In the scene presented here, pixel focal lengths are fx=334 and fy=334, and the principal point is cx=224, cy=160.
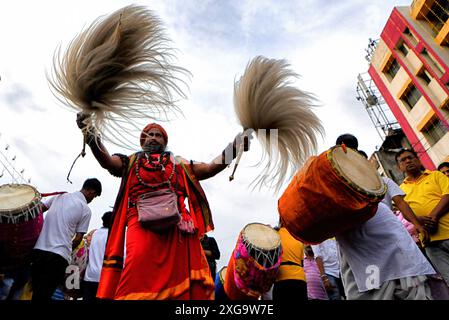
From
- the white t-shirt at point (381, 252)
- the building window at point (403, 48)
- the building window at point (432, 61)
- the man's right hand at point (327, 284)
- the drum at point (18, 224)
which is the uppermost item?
the building window at point (403, 48)

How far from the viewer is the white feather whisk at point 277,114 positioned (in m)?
2.86

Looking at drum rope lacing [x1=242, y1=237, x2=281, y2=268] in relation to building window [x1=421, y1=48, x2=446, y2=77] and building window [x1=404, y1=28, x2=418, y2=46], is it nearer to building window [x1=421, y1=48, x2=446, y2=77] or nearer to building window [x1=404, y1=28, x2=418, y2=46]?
building window [x1=421, y1=48, x2=446, y2=77]

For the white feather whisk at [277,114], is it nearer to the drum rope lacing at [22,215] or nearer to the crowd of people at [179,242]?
the crowd of people at [179,242]

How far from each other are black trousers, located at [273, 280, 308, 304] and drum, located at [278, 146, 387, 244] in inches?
73.4

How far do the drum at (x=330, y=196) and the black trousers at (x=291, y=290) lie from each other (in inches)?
73.4

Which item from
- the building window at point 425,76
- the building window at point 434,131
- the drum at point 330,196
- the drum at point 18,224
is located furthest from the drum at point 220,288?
the building window at point 425,76

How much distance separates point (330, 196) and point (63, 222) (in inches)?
114

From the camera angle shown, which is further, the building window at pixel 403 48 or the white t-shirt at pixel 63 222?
the building window at pixel 403 48

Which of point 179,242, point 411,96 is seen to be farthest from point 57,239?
point 411,96

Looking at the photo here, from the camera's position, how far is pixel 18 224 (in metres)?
3.05

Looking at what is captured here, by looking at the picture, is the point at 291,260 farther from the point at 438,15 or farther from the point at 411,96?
the point at 411,96

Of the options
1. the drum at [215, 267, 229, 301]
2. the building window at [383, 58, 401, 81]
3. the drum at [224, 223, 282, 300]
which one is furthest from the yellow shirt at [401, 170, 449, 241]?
the building window at [383, 58, 401, 81]

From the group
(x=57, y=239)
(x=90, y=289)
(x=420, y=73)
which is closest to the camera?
(x=57, y=239)
